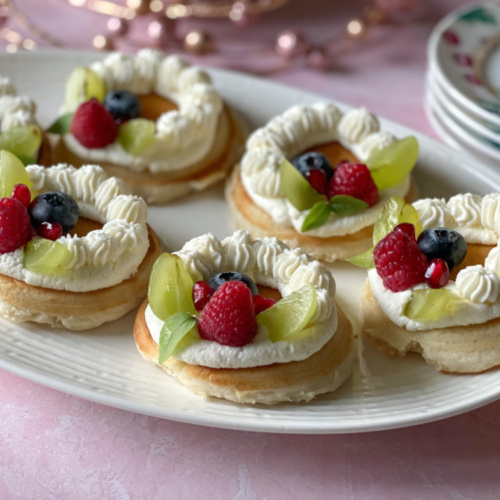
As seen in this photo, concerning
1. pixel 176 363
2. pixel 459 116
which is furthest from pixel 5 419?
pixel 459 116

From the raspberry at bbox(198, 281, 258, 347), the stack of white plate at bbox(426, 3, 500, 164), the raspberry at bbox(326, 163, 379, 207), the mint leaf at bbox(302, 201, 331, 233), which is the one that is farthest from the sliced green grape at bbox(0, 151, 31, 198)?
the stack of white plate at bbox(426, 3, 500, 164)

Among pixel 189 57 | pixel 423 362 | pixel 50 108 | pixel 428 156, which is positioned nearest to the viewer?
pixel 423 362

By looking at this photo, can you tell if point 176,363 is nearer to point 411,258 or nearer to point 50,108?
point 411,258

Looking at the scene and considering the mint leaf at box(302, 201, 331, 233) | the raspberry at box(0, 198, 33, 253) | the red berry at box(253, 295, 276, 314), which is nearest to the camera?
the red berry at box(253, 295, 276, 314)

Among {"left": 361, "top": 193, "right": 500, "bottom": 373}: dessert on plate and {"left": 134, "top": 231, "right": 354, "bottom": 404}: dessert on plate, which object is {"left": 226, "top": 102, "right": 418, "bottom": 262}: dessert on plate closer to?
{"left": 361, "top": 193, "right": 500, "bottom": 373}: dessert on plate

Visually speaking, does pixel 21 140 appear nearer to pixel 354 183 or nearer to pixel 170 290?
pixel 170 290

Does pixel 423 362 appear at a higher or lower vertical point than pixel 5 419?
higher
